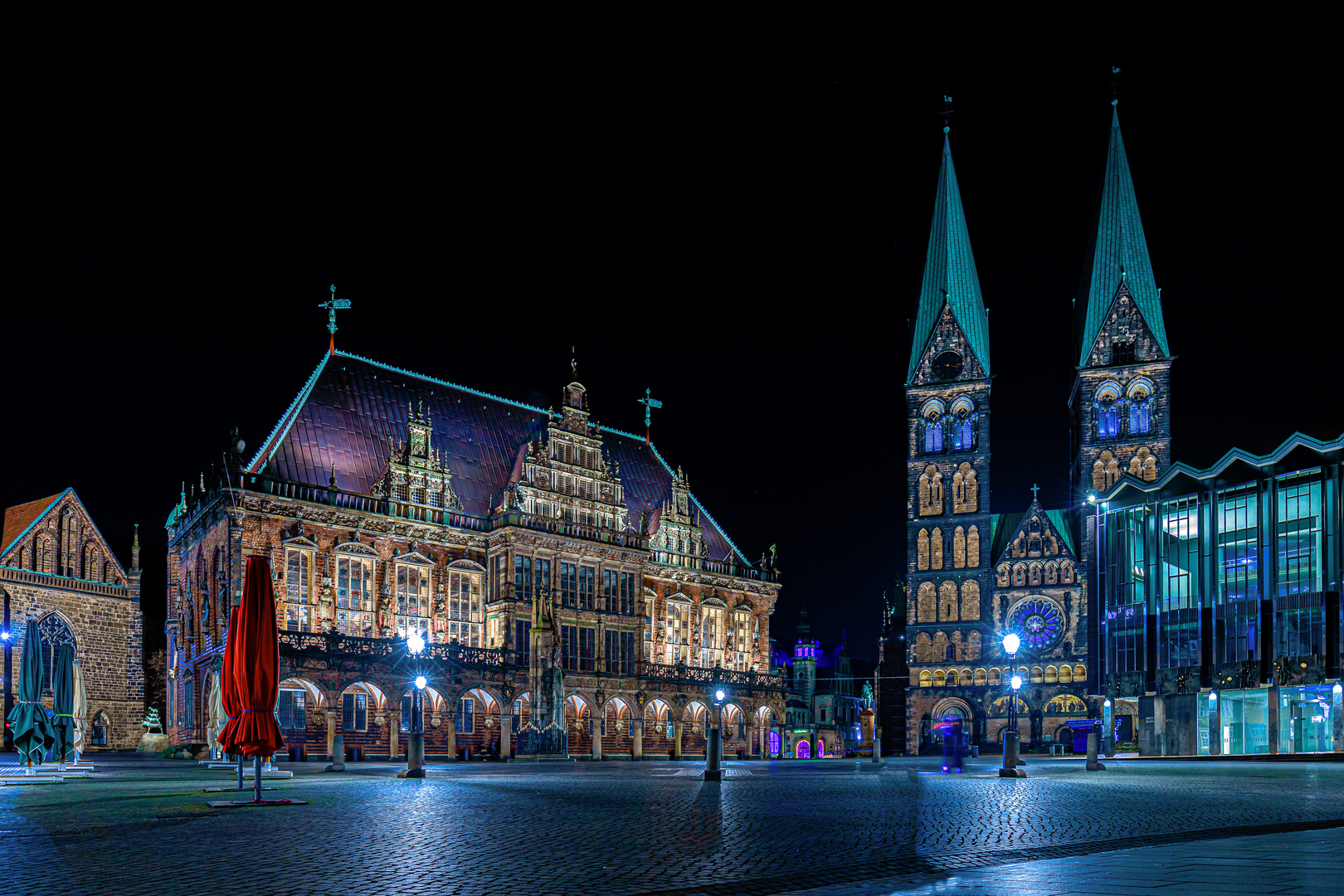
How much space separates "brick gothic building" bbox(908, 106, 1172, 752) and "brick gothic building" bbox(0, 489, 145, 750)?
52.2m

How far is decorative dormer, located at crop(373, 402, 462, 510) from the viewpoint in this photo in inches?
2389

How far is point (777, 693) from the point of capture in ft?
251

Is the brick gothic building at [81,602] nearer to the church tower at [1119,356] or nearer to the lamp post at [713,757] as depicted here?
the lamp post at [713,757]

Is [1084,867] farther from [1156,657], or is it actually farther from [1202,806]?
[1156,657]

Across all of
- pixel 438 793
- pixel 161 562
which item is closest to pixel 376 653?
pixel 161 562

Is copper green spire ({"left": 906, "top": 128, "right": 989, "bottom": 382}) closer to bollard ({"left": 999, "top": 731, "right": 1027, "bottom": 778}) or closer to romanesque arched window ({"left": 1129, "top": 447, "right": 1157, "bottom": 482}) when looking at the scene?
romanesque arched window ({"left": 1129, "top": 447, "right": 1157, "bottom": 482})

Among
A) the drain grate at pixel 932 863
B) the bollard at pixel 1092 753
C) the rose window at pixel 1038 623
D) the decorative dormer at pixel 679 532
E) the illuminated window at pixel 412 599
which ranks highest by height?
the decorative dormer at pixel 679 532

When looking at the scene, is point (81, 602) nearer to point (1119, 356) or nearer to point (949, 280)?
point (949, 280)

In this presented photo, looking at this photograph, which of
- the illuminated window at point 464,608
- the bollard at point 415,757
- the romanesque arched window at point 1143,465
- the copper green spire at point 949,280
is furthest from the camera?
the copper green spire at point 949,280

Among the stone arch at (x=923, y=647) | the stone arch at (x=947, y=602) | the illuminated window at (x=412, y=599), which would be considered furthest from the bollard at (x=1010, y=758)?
the stone arch at (x=947, y=602)

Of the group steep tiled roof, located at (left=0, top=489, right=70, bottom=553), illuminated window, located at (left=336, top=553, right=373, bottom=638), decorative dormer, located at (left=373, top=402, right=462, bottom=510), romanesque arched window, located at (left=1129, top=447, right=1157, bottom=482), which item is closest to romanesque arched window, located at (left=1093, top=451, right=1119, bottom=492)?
romanesque arched window, located at (left=1129, top=447, right=1157, bottom=482)

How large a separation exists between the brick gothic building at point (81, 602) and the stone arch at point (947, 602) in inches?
2127

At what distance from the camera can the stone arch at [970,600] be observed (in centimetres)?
9388

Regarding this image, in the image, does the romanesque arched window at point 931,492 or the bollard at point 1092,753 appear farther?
the romanesque arched window at point 931,492
